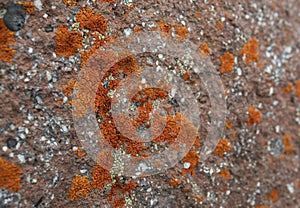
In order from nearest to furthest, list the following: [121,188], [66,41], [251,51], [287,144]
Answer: [66,41] → [121,188] → [251,51] → [287,144]

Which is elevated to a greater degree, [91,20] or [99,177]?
[91,20]

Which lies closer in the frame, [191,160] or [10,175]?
[10,175]

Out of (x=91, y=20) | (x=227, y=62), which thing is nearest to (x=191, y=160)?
(x=227, y=62)

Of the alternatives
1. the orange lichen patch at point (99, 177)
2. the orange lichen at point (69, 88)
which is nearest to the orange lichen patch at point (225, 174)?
the orange lichen patch at point (99, 177)

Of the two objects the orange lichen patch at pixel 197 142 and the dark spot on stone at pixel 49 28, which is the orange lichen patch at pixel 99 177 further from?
the dark spot on stone at pixel 49 28

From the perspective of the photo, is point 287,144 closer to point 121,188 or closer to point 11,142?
point 121,188

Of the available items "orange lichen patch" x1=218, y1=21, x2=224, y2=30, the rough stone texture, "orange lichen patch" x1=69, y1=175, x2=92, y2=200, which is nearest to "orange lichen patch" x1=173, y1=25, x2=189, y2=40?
the rough stone texture
